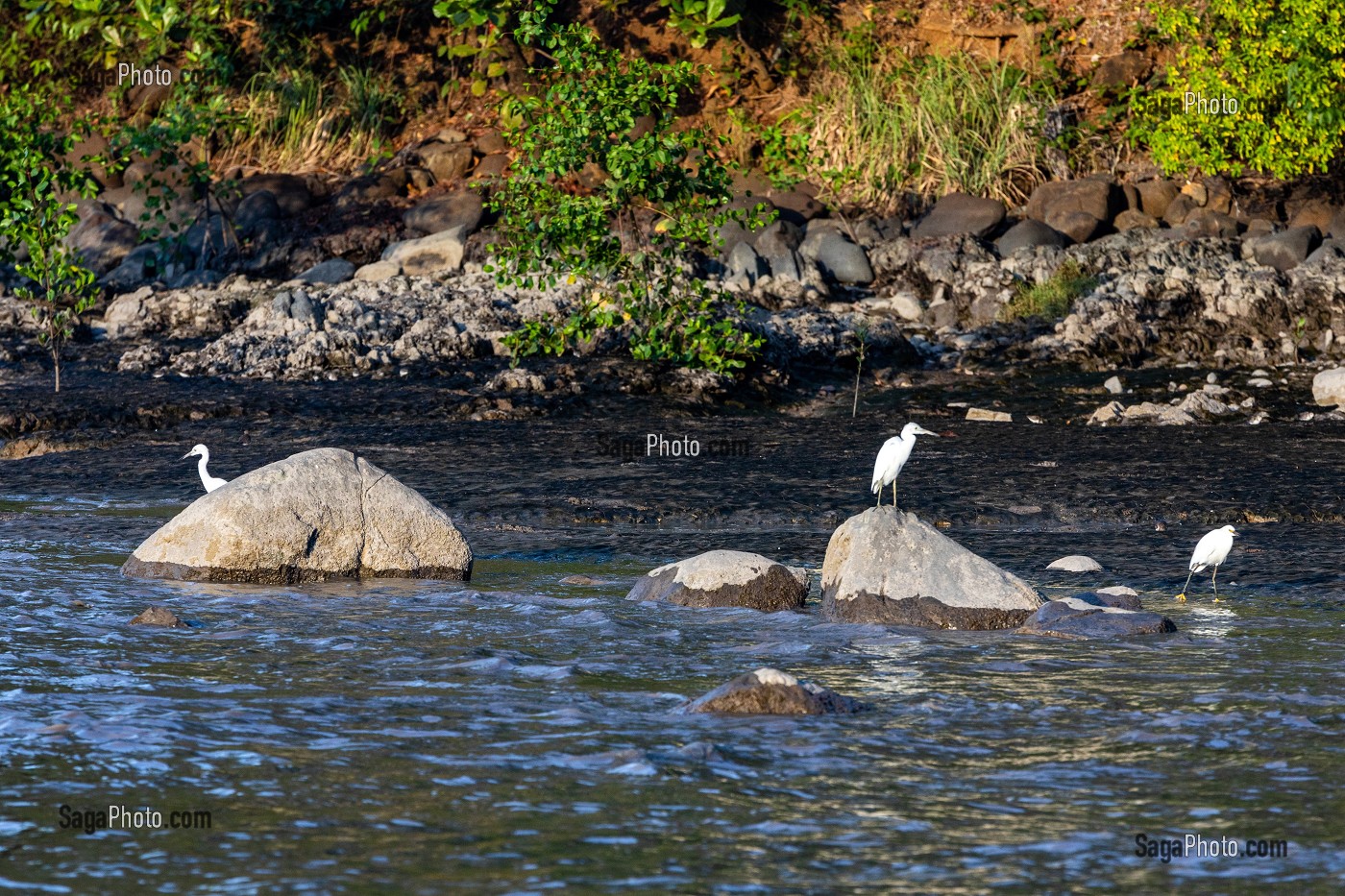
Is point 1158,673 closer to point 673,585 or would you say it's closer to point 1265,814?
point 1265,814

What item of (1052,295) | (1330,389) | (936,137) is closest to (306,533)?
(1330,389)

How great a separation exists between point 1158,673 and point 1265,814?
1.66 meters

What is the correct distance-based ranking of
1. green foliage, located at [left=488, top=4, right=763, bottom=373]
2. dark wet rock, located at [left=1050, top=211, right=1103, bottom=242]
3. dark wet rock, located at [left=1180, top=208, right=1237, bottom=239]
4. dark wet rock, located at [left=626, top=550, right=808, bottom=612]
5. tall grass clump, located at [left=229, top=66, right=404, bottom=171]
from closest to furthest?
dark wet rock, located at [left=626, top=550, right=808, bottom=612] → green foliage, located at [left=488, top=4, right=763, bottom=373] → dark wet rock, located at [left=1180, top=208, right=1237, bottom=239] → dark wet rock, located at [left=1050, top=211, right=1103, bottom=242] → tall grass clump, located at [left=229, top=66, right=404, bottom=171]

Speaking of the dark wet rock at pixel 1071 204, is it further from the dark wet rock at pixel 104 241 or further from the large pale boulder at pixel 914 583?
the large pale boulder at pixel 914 583

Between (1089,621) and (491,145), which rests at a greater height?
(491,145)

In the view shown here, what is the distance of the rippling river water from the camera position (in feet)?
13.7

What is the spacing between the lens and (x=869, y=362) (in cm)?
1600

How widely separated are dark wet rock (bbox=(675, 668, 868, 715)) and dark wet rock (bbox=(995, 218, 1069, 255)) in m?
13.5

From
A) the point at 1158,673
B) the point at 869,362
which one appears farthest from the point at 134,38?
Result: the point at 1158,673

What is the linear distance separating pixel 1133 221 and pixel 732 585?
1313cm

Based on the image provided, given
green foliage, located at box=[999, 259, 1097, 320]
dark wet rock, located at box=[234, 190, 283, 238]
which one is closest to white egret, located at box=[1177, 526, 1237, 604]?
green foliage, located at box=[999, 259, 1097, 320]

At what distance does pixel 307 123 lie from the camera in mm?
22953

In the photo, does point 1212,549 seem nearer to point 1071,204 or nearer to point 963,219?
point 963,219

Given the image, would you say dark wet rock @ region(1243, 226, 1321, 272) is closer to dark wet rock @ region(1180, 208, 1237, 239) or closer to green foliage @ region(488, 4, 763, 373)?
dark wet rock @ region(1180, 208, 1237, 239)
